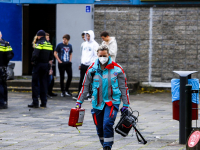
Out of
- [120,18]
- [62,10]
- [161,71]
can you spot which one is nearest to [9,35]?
[62,10]

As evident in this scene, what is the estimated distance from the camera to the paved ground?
7.19m

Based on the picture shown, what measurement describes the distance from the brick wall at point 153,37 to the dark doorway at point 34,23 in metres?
2.60

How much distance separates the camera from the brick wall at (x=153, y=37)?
15523mm

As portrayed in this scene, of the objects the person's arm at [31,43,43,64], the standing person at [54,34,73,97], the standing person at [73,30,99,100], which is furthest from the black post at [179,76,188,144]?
the standing person at [54,34,73,97]

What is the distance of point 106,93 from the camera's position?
6.38 meters

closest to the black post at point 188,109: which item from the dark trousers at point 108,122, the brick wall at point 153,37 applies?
the dark trousers at point 108,122

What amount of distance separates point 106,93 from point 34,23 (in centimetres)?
1210

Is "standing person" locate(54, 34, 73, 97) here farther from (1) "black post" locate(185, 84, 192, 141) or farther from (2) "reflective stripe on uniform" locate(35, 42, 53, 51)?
(1) "black post" locate(185, 84, 192, 141)

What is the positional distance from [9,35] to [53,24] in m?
2.21

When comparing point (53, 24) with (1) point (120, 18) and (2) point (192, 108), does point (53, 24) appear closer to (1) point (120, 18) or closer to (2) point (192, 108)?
(1) point (120, 18)

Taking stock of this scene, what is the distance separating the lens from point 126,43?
15.8 m

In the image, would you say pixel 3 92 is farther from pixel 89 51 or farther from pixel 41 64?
pixel 89 51

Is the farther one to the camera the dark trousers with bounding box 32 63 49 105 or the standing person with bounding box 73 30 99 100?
the standing person with bounding box 73 30 99 100

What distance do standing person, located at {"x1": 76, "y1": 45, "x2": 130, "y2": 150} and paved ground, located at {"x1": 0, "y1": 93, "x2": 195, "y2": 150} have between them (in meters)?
0.71
